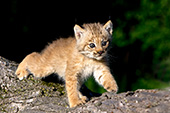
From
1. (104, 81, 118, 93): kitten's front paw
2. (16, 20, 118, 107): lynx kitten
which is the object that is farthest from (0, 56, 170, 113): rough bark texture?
(104, 81, 118, 93): kitten's front paw

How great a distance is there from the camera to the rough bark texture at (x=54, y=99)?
147 inches

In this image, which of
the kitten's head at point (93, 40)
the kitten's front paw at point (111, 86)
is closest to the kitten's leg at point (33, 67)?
the kitten's head at point (93, 40)

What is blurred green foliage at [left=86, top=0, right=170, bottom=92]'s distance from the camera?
9680 mm

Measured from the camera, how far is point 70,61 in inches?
206

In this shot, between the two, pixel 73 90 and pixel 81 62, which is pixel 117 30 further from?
pixel 73 90

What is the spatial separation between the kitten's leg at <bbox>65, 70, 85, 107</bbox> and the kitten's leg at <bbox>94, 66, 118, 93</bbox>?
49cm

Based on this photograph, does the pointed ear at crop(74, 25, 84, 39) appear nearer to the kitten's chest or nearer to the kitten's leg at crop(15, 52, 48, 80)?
the kitten's chest

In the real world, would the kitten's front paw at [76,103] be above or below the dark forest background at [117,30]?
below

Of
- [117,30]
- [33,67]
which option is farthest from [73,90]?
[117,30]

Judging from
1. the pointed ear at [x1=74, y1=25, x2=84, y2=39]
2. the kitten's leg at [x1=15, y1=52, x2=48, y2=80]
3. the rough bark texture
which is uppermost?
the pointed ear at [x1=74, y1=25, x2=84, y2=39]

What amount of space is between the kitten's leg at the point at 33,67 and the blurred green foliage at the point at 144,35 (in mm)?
4058

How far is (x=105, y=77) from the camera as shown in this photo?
5.21 metres

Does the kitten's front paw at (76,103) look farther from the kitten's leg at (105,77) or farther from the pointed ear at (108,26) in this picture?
the pointed ear at (108,26)

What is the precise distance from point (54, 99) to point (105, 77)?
119 cm
